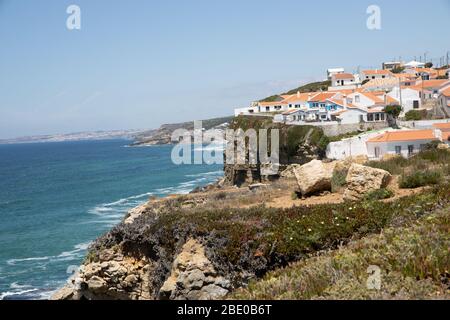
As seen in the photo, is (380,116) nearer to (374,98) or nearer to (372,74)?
(374,98)

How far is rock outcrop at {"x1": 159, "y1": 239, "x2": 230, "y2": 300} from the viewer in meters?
10.9

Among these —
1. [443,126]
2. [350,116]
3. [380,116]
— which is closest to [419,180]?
[443,126]

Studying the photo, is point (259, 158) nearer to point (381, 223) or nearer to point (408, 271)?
point (381, 223)

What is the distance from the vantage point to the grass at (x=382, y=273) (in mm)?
Result: 5668

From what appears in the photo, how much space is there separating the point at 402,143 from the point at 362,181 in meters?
25.1

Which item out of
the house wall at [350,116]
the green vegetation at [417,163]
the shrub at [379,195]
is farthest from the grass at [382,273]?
the house wall at [350,116]

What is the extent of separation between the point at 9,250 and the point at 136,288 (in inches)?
1037

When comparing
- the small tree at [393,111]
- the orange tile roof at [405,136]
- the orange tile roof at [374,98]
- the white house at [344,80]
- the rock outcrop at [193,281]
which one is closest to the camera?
the rock outcrop at [193,281]

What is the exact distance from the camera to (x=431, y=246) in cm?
666

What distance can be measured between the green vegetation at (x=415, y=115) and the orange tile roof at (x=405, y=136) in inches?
492

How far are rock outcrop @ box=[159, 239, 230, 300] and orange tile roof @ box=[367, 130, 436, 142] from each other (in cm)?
3019

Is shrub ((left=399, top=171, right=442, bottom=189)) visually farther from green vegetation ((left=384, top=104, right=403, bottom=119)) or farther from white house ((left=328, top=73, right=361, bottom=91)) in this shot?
white house ((left=328, top=73, right=361, bottom=91))

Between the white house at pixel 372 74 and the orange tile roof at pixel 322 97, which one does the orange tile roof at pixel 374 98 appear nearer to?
the orange tile roof at pixel 322 97
